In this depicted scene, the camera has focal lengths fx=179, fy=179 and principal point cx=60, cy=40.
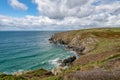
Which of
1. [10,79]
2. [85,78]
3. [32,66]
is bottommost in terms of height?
[32,66]

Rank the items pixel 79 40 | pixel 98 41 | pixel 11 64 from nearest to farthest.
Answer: pixel 11 64, pixel 98 41, pixel 79 40

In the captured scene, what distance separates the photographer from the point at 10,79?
75.2 feet

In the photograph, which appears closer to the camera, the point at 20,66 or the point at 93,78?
the point at 93,78

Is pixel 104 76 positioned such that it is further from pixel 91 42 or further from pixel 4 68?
pixel 91 42

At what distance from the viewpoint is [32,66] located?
67312mm

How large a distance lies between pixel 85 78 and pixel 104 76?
1.19 metres

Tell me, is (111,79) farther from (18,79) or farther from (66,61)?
(66,61)

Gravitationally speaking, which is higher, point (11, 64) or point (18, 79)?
point (18, 79)

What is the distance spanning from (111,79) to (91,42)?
86.8 metres

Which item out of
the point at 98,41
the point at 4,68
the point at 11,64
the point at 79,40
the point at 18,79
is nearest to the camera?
the point at 18,79

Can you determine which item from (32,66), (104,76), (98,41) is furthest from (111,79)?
(98,41)

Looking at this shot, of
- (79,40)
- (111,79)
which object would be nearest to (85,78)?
(111,79)

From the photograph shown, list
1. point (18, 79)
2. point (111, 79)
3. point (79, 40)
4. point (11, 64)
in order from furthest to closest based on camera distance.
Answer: point (79, 40)
point (11, 64)
point (18, 79)
point (111, 79)

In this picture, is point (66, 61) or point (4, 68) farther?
point (66, 61)
